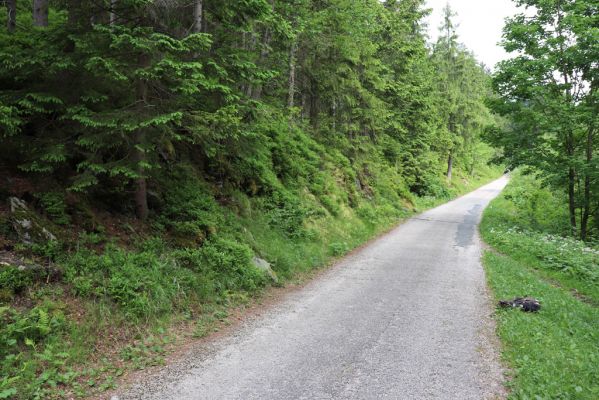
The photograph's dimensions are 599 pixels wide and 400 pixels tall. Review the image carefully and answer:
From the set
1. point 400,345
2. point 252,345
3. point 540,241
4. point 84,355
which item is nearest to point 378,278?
point 400,345

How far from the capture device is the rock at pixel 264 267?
9.18 m

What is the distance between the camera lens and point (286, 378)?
16.6 feet

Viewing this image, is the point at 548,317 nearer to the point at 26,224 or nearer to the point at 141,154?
the point at 141,154

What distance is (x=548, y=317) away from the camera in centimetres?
767

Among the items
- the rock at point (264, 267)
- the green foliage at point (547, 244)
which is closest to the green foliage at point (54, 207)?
the rock at point (264, 267)

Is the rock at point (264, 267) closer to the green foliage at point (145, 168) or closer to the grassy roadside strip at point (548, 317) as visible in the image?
the green foliage at point (145, 168)

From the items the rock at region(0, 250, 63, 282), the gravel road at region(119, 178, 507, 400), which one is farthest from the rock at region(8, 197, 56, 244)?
the gravel road at region(119, 178, 507, 400)

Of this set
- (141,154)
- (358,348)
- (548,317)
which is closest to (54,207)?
(141,154)

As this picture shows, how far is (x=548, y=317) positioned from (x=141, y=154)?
8620 mm

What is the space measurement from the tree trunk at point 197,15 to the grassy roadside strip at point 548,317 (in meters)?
8.15

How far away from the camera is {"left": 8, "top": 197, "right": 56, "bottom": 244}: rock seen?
5.90 metres

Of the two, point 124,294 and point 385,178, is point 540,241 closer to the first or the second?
point 385,178

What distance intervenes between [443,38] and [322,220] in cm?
3258

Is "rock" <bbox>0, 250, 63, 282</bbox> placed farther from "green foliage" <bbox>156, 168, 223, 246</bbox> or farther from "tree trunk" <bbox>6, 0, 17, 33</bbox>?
"tree trunk" <bbox>6, 0, 17, 33</bbox>
